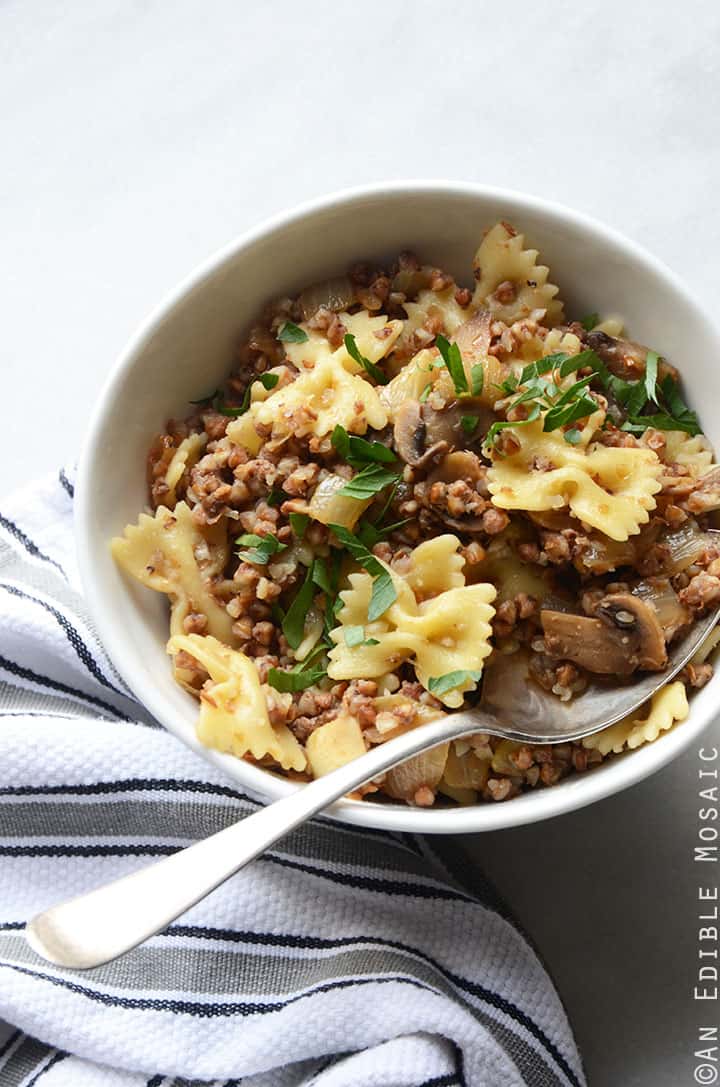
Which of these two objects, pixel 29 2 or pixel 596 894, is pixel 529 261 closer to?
pixel 596 894

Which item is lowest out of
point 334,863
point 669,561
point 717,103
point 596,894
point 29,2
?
point 596,894

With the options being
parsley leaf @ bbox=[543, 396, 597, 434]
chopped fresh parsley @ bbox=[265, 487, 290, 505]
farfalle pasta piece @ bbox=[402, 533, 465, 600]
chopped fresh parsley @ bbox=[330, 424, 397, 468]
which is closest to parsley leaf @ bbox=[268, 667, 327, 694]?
farfalle pasta piece @ bbox=[402, 533, 465, 600]

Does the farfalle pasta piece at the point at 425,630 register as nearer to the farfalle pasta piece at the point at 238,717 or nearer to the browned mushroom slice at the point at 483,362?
the farfalle pasta piece at the point at 238,717

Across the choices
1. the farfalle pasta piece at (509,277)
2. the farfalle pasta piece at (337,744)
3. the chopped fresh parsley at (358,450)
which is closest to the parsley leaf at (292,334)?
the chopped fresh parsley at (358,450)

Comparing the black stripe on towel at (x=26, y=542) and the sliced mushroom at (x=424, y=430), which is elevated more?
the sliced mushroom at (x=424, y=430)

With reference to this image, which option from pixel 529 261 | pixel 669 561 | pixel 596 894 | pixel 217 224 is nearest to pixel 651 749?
pixel 669 561

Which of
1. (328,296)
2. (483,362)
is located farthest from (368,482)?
(328,296)
